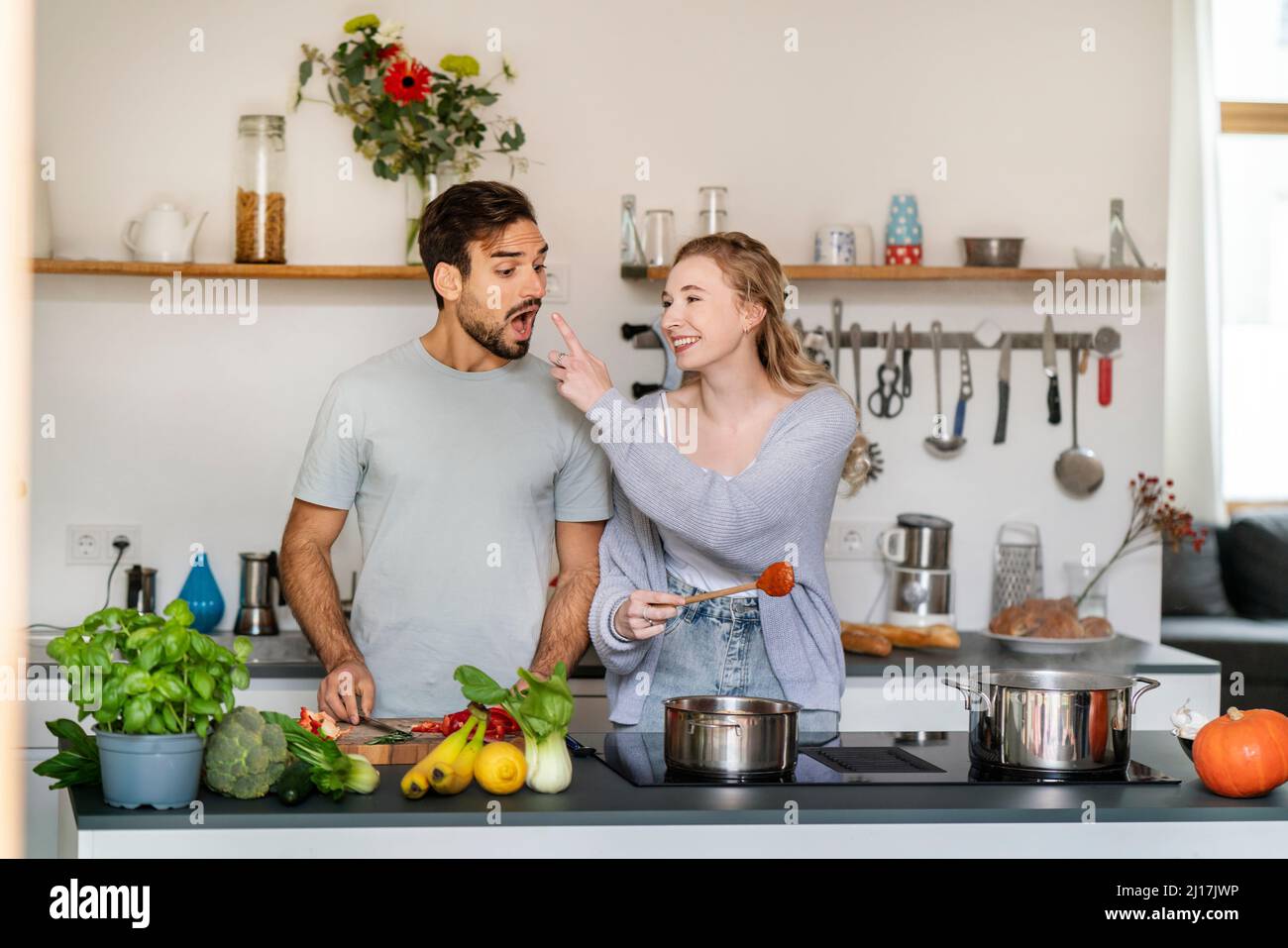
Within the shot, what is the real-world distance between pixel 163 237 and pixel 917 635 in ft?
6.25

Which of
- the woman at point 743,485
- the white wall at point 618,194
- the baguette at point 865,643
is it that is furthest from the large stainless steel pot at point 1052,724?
the white wall at point 618,194

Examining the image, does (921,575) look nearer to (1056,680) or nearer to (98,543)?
(1056,680)

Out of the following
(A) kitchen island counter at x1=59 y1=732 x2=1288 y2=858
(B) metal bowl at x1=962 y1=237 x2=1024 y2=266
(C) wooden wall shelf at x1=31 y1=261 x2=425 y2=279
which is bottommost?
(A) kitchen island counter at x1=59 y1=732 x2=1288 y2=858

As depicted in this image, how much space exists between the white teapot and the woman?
1.30 m

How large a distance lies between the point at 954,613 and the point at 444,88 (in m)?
1.72

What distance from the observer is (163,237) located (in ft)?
10.4

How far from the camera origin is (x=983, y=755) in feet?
5.88

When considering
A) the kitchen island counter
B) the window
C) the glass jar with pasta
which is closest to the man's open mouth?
the kitchen island counter

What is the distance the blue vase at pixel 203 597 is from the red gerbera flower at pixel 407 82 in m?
1.15

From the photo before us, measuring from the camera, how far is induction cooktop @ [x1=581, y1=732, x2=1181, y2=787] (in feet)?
5.57

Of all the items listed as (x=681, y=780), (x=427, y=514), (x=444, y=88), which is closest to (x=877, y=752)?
(x=681, y=780)

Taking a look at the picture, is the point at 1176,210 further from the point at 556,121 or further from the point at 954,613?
the point at 556,121

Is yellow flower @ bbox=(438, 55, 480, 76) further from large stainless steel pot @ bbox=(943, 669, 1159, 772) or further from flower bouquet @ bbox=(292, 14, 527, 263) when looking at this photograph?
large stainless steel pot @ bbox=(943, 669, 1159, 772)

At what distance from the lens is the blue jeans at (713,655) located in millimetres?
2242
